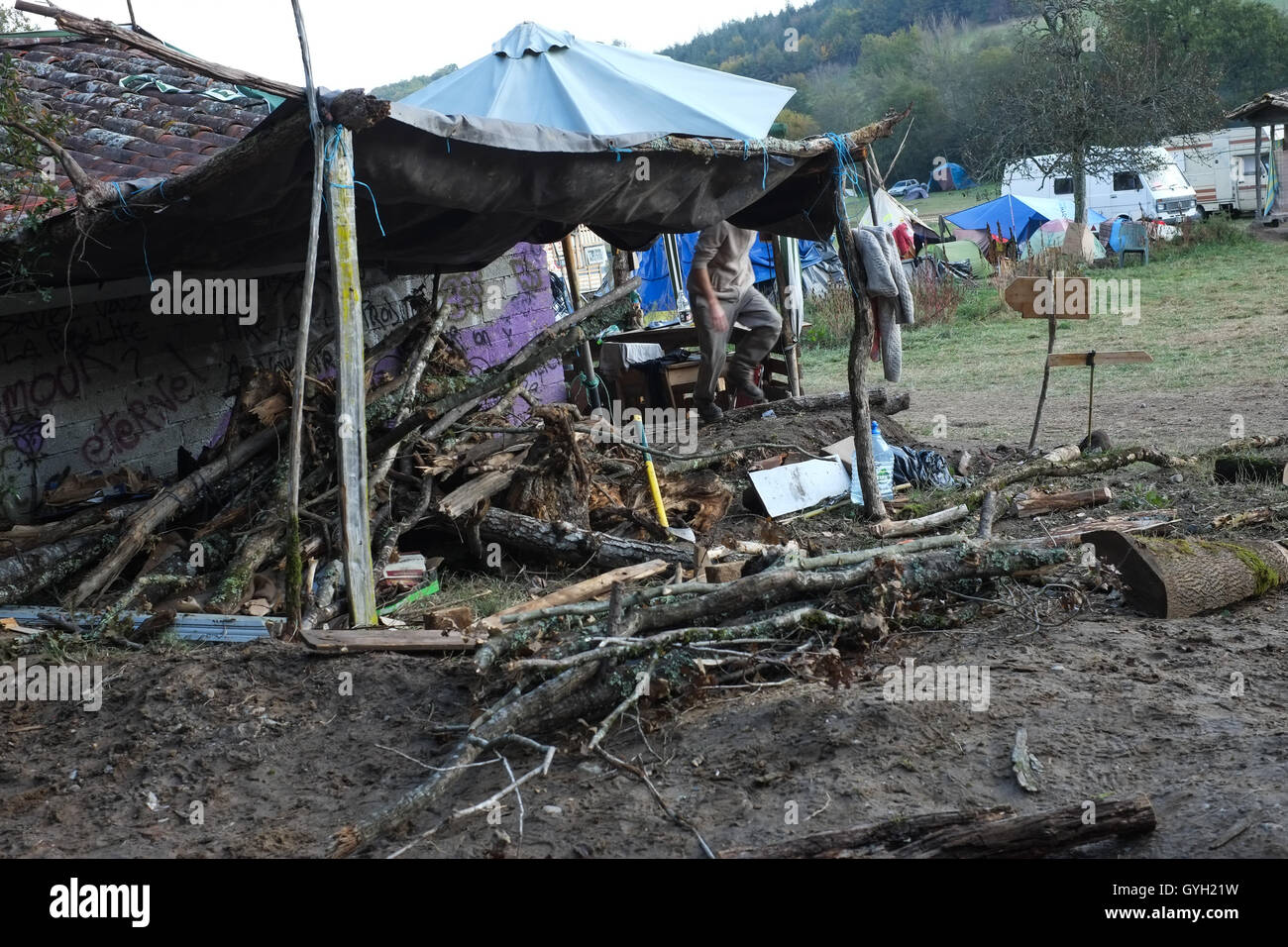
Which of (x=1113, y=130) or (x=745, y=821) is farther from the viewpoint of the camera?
(x=1113, y=130)

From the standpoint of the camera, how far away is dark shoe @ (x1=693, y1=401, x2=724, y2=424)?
1078 centimetres

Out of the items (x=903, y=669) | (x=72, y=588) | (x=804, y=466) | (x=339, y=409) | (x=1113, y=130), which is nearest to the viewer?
(x=903, y=669)

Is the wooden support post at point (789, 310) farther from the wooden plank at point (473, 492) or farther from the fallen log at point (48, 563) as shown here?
the fallen log at point (48, 563)

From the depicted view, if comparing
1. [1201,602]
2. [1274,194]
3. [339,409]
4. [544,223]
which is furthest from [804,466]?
[1274,194]

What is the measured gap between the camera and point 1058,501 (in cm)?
749

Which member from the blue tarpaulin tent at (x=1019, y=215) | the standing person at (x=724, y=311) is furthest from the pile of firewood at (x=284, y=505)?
the blue tarpaulin tent at (x=1019, y=215)

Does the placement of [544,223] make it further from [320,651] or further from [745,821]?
[745,821]

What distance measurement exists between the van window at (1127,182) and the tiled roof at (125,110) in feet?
88.9

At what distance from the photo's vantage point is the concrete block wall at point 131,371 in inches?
320

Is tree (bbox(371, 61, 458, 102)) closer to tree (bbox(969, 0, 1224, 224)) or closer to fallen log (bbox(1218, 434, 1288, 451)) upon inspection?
fallen log (bbox(1218, 434, 1288, 451))

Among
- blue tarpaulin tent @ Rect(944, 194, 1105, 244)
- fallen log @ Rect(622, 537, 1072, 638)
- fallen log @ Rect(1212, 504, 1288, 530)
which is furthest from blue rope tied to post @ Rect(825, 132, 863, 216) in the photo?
blue tarpaulin tent @ Rect(944, 194, 1105, 244)

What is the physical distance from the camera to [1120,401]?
1191cm

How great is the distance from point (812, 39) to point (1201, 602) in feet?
279

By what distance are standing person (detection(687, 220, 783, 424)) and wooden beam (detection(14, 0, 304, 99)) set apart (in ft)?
19.0
